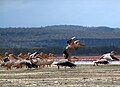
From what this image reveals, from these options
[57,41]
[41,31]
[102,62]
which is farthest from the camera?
[41,31]

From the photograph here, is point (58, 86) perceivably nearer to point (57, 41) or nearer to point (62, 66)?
point (62, 66)

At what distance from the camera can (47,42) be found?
142625 millimetres

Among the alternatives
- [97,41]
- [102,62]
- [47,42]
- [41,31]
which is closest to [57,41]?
[47,42]

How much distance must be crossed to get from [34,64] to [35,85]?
15.3 m

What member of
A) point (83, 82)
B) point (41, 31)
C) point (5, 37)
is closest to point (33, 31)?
point (41, 31)

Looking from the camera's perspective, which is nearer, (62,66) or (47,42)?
(62,66)

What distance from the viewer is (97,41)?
483ft

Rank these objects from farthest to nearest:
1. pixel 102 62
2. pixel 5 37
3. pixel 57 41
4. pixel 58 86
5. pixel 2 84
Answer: pixel 5 37 < pixel 57 41 < pixel 102 62 < pixel 2 84 < pixel 58 86

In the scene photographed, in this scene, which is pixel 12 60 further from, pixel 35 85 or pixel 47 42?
pixel 47 42

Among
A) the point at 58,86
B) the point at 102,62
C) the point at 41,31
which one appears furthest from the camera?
the point at 41,31

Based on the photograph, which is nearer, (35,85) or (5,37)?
(35,85)

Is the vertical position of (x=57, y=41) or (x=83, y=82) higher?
(x=83, y=82)

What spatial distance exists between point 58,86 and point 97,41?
418 ft

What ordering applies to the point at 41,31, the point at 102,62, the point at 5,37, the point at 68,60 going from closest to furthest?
the point at 68,60
the point at 102,62
the point at 5,37
the point at 41,31
